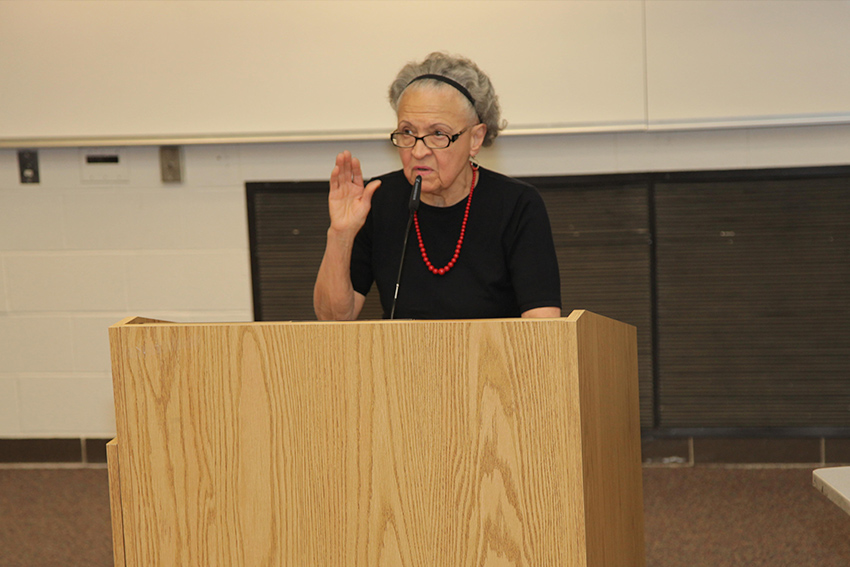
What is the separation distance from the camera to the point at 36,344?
2.96 metres

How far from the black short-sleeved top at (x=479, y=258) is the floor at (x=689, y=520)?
1000 millimetres

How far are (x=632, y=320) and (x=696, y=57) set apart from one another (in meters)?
0.90

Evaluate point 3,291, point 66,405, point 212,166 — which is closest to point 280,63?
point 212,166

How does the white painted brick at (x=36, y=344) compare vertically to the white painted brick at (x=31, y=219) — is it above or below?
below

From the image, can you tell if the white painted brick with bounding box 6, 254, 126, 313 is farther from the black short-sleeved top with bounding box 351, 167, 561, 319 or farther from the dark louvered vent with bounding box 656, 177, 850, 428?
the dark louvered vent with bounding box 656, 177, 850, 428

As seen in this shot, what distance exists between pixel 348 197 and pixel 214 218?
1.55m

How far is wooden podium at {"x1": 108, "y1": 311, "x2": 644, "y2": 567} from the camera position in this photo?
90 cm

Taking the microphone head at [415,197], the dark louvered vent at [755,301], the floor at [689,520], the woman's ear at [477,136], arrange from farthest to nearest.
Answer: the dark louvered vent at [755,301], the floor at [689,520], the woman's ear at [477,136], the microphone head at [415,197]

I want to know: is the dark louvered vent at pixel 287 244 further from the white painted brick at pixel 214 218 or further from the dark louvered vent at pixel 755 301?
the dark louvered vent at pixel 755 301

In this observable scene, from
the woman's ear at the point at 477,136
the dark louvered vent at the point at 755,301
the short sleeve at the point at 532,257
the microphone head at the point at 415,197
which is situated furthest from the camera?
the dark louvered vent at the point at 755,301

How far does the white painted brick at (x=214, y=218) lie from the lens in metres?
2.86

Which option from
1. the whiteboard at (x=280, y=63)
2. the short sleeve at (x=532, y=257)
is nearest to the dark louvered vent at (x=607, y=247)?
the whiteboard at (x=280, y=63)

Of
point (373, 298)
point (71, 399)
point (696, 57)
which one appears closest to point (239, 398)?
point (373, 298)

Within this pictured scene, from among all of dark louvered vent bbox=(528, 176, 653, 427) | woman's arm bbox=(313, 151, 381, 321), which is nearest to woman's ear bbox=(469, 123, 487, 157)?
woman's arm bbox=(313, 151, 381, 321)
